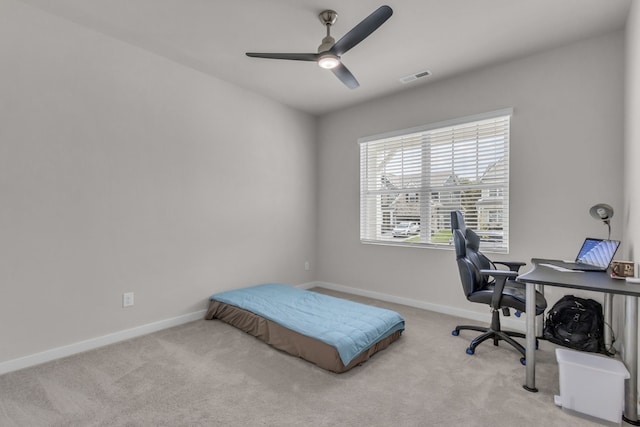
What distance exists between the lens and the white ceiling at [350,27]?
2.29 m

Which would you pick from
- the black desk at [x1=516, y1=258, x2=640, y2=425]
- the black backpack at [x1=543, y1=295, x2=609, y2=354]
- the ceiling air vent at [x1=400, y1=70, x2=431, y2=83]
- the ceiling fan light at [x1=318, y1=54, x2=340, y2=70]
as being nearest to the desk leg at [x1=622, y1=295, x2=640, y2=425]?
the black desk at [x1=516, y1=258, x2=640, y2=425]

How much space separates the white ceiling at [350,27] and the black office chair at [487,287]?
1.56m

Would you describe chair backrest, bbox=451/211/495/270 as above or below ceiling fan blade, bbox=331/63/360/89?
below

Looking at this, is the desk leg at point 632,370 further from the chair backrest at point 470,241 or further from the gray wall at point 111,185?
the gray wall at point 111,185

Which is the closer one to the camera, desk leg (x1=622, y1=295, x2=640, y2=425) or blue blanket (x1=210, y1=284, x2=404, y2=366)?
desk leg (x1=622, y1=295, x2=640, y2=425)

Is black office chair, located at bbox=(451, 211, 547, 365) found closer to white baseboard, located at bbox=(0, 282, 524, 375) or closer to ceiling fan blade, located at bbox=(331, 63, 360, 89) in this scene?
white baseboard, located at bbox=(0, 282, 524, 375)

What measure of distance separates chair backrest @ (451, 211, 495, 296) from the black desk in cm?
48

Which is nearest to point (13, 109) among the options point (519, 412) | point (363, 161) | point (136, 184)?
point (136, 184)

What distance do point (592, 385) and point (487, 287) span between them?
109cm

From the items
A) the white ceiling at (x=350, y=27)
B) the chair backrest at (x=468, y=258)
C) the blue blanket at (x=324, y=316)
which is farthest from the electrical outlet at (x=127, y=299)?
the chair backrest at (x=468, y=258)

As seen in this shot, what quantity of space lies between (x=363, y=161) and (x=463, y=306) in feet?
7.25

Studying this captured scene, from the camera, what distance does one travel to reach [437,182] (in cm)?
363

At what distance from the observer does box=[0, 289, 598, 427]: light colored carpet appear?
173 centimetres

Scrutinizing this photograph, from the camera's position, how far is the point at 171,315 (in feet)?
10.3
